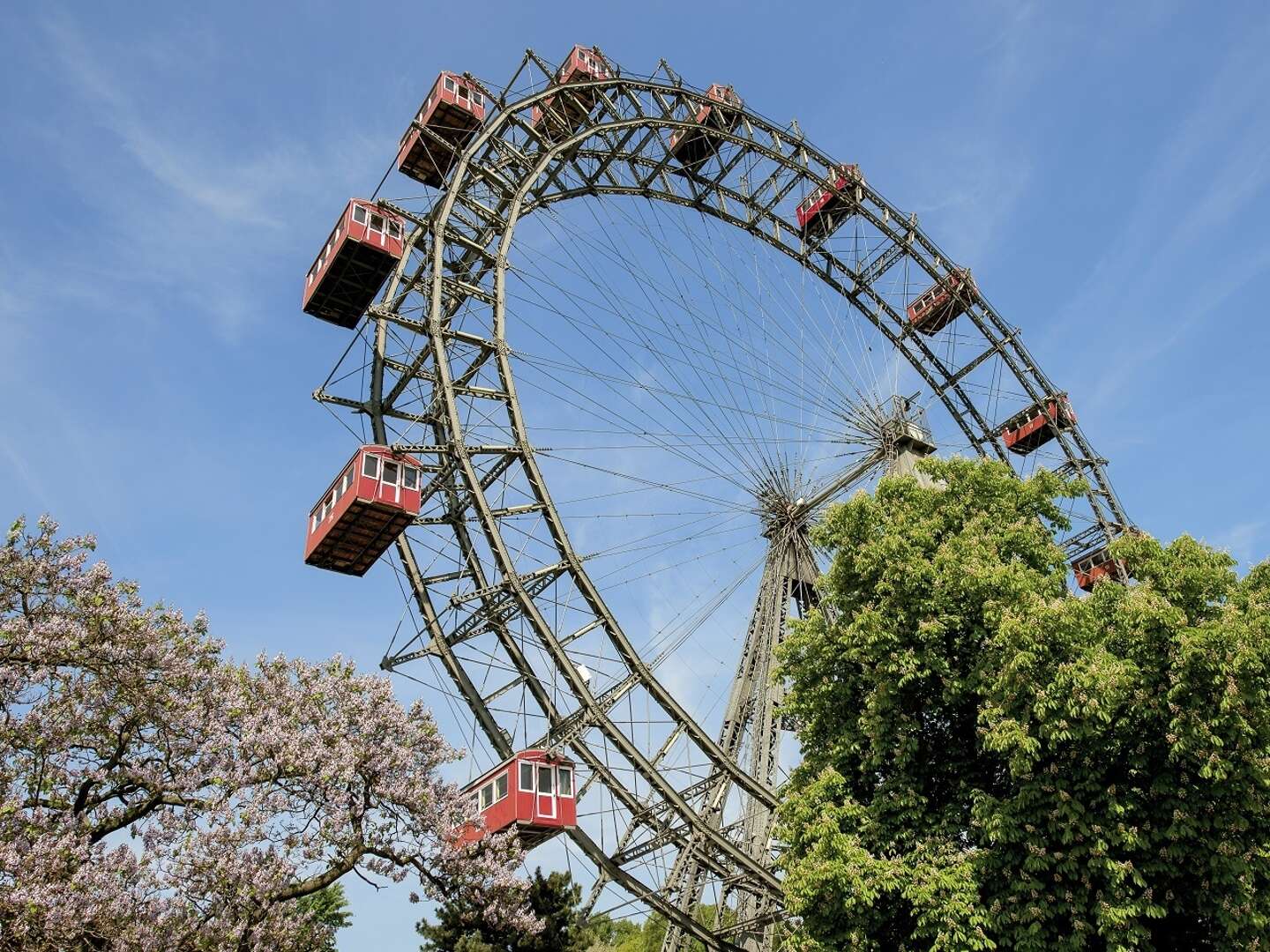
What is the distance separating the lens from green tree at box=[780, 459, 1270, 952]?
13.7 m

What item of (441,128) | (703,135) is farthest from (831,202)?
(441,128)

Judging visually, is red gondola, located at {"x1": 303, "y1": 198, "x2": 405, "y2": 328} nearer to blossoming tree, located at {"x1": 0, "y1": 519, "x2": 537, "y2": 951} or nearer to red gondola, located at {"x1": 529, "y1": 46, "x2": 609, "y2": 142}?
red gondola, located at {"x1": 529, "y1": 46, "x2": 609, "y2": 142}

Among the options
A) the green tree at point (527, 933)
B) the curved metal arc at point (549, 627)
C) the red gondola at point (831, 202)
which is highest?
the red gondola at point (831, 202)

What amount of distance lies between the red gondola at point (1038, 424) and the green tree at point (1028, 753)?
66.7 feet

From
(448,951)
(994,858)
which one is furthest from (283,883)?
(994,858)

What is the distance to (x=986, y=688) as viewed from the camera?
15.1 metres

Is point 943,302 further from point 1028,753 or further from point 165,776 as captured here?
point 165,776

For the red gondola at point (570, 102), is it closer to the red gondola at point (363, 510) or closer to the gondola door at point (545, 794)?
the red gondola at point (363, 510)

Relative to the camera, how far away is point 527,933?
1877 centimetres

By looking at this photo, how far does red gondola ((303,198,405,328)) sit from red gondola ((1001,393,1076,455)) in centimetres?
2255

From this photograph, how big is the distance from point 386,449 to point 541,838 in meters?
8.32

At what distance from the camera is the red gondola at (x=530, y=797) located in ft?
64.5

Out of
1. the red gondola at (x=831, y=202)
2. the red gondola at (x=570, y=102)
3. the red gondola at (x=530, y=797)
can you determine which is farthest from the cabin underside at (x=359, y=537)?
the red gondola at (x=831, y=202)

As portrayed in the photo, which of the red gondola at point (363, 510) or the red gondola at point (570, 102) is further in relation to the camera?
the red gondola at point (570, 102)
